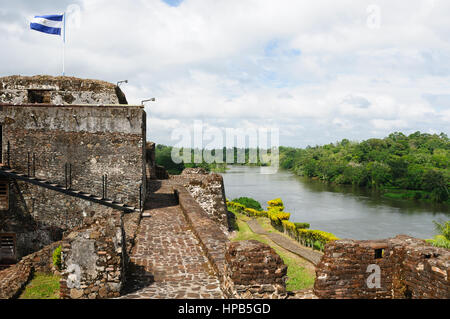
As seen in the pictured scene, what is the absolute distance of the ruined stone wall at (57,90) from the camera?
13203mm

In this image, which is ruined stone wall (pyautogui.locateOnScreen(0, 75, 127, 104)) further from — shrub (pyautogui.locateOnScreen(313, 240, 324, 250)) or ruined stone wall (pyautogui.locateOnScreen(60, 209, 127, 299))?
shrub (pyautogui.locateOnScreen(313, 240, 324, 250))

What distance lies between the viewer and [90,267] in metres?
4.82

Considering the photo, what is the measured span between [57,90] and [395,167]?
186 ft

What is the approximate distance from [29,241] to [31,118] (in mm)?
4097

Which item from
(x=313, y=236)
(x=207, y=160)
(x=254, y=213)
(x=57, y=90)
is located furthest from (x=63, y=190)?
(x=207, y=160)

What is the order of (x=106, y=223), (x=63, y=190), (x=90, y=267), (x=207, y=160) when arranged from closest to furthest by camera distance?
(x=90, y=267)
(x=106, y=223)
(x=63, y=190)
(x=207, y=160)

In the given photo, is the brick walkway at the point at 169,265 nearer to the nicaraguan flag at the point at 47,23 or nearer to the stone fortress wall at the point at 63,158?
the stone fortress wall at the point at 63,158

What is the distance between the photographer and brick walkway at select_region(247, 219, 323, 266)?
18.1m

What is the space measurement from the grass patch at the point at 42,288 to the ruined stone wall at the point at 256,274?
332cm

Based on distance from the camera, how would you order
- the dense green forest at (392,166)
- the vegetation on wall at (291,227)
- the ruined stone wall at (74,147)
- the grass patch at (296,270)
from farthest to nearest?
the dense green forest at (392,166) → the vegetation on wall at (291,227) → the grass patch at (296,270) → the ruined stone wall at (74,147)

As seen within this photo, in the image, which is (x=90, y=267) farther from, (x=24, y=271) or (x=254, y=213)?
(x=254, y=213)

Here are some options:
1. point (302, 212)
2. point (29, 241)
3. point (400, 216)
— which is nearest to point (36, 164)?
point (29, 241)

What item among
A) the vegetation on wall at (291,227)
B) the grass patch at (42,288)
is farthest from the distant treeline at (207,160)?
the grass patch at (42,288)
